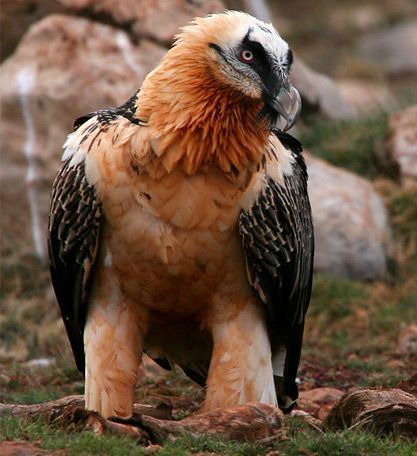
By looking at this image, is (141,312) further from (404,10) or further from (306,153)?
(404,10)

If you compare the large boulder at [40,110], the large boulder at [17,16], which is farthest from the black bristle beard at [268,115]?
the large boulder at [17,16]

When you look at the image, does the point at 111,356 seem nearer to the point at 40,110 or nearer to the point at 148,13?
the point at 40,110

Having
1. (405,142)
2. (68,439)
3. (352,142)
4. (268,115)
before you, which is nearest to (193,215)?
(268,115)

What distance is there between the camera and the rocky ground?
939cm

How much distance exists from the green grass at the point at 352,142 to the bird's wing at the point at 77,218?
6544mm

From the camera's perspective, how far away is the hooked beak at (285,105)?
21.5ft

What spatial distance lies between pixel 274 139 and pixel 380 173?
623 cm

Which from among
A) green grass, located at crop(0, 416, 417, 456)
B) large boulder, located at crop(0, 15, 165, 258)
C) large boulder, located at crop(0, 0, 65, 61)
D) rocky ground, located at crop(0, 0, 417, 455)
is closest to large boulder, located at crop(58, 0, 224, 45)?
rocky ground, located at crop(0, 0, 417, 455)

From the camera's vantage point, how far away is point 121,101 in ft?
40.2

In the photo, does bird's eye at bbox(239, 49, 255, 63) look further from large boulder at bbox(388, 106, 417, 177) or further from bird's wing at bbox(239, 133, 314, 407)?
large boulder at bbox(388, 106, 417, 177)

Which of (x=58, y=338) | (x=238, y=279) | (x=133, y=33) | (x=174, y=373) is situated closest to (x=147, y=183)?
(x=238, y=279)

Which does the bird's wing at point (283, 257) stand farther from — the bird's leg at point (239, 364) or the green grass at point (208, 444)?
the green grass at point (208, 444)

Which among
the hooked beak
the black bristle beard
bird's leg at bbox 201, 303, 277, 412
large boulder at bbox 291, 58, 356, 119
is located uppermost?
the hooked beak

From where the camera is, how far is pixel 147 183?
6.63m
